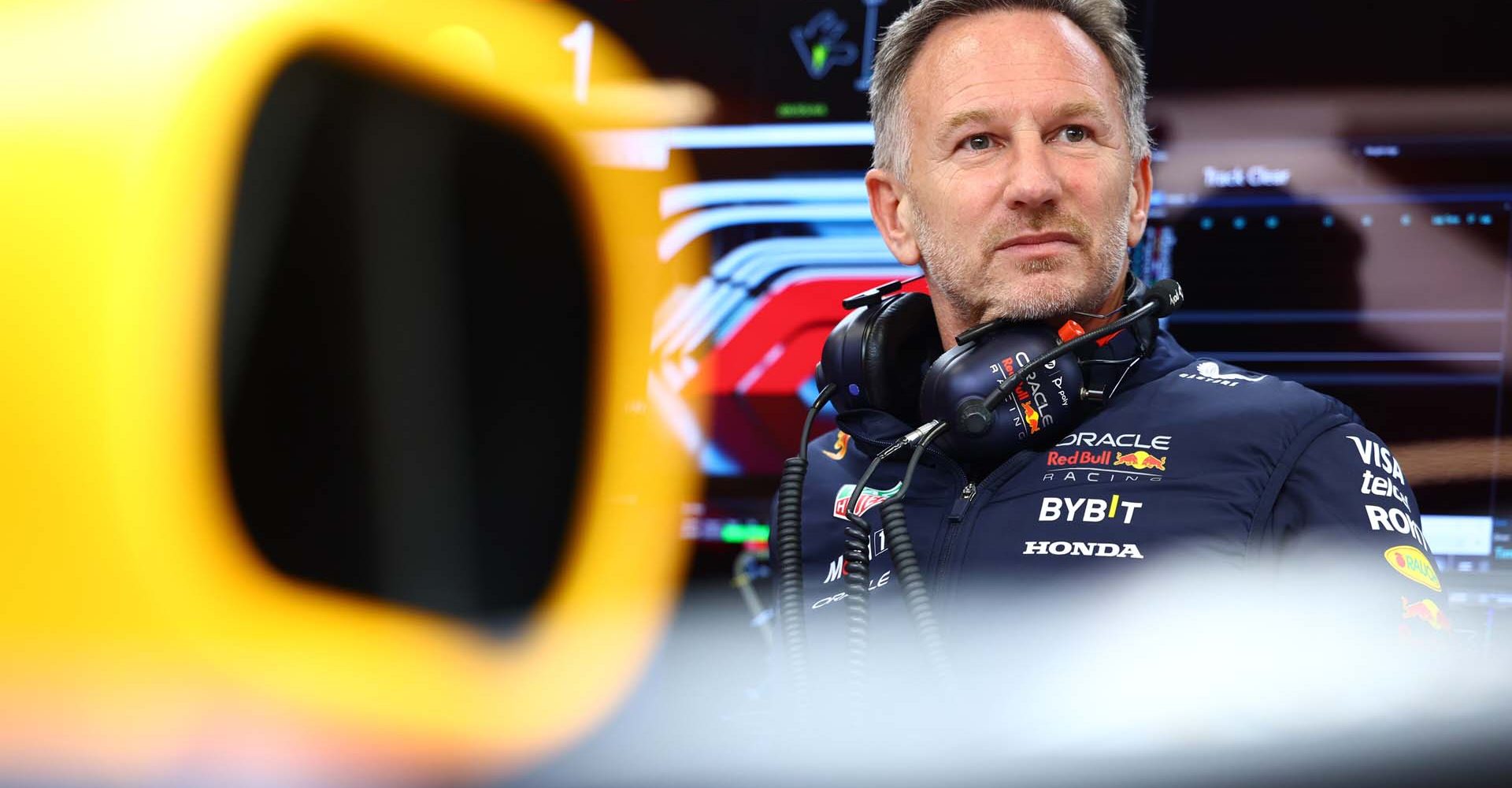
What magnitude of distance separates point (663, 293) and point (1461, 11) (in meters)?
1.32

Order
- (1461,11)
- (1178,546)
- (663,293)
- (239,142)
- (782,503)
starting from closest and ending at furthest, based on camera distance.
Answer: (1178,546) → (782,503) → (1461,11) → (663,293) → (239,142)

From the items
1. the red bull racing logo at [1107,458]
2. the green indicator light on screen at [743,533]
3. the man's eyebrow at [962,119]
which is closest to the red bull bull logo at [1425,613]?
the red bull racing logo at [1107,458]

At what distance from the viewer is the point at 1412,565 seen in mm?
1038

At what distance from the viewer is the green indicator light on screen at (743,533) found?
2180 mm

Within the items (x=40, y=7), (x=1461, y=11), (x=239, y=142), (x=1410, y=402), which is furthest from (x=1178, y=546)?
(x=40, y=7)

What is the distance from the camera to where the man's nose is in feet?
3.97

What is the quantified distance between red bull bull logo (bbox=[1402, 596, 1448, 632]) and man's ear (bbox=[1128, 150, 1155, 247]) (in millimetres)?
442

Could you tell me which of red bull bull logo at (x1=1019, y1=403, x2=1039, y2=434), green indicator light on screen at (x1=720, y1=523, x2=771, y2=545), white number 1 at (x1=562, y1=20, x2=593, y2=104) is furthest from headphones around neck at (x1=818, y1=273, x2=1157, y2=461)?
white number 1 at (x1=562, y1=20, x2=593, y2=104)

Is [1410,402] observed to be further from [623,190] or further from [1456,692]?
[1456,692]

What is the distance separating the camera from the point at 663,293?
2262 millimetres

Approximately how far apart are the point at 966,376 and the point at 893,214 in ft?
1.08

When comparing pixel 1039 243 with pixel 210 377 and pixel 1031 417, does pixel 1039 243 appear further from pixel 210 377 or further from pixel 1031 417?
pixel 210 377

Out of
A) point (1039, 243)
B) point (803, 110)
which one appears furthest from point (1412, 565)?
point (803, 110)

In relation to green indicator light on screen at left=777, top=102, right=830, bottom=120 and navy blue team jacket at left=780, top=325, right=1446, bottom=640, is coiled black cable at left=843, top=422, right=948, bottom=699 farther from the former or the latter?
green indicator light on screen at left=777, top=102, right=830, bottom=120
